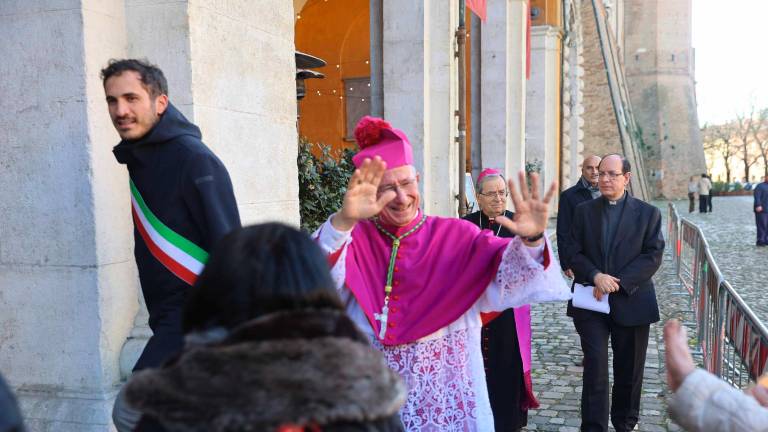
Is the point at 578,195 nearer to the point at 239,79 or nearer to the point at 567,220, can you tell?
the point at 567,220

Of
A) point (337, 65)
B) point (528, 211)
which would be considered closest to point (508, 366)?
point (528, 211)

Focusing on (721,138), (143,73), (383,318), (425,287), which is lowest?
(383,318)

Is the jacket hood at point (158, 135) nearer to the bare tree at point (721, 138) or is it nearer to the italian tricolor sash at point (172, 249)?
the italian tricolor sash at point (172, 249)

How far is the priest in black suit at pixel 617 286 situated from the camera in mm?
4617

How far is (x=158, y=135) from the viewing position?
260cm

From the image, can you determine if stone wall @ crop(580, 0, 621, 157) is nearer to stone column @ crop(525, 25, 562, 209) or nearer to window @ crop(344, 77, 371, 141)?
stone column @ crop(525, 25, 562, 209)

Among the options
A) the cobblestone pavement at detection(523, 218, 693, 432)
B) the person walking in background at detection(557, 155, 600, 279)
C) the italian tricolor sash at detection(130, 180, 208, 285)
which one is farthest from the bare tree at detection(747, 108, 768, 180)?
the italian tricolor sash at detection(130, 180, 208, 285)

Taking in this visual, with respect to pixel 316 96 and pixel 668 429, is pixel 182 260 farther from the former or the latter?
pixel 316 96

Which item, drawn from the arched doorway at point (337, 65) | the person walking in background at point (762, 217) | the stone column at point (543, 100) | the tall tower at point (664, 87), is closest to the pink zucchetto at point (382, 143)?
the arched doorway at point (337, 65)

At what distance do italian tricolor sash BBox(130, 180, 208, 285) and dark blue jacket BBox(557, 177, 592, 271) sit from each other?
124 inches

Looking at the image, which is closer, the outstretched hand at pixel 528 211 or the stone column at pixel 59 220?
the outstretched hand at pixel 528 211

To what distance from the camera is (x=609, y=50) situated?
117 feet

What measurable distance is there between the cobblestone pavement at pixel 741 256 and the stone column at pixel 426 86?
14.1 feet

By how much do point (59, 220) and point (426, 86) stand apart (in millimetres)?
6480
